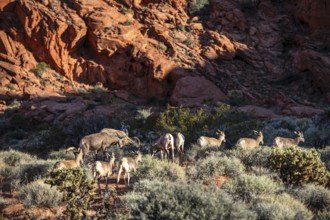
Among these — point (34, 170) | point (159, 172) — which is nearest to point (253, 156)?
point (159, 172)

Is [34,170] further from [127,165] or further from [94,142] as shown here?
[127,165]

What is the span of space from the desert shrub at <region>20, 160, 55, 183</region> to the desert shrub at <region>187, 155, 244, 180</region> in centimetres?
389

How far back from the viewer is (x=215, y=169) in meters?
10.4

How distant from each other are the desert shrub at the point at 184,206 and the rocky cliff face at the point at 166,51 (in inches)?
800

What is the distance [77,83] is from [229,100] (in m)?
11.5

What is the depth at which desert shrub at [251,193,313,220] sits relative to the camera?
6906 mm

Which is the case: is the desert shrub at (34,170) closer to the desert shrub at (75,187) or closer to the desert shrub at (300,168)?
the desert shrub at (75,187)

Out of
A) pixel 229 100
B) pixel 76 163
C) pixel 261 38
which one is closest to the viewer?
pixel 76 163

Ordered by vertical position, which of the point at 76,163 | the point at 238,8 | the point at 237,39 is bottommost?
the point at 76,163

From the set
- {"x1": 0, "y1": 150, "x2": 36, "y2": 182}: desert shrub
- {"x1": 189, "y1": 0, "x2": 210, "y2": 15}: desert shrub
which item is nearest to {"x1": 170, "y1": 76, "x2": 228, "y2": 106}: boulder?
{"x1": 189, "y1": 0, "x2": 210, "y2": 15}: desert shrub

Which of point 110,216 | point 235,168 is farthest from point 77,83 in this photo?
point 110,216

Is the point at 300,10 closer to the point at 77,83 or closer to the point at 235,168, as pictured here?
the point at 77,83

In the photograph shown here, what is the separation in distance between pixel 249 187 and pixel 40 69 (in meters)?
24.1

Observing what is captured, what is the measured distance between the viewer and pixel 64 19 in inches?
1205
